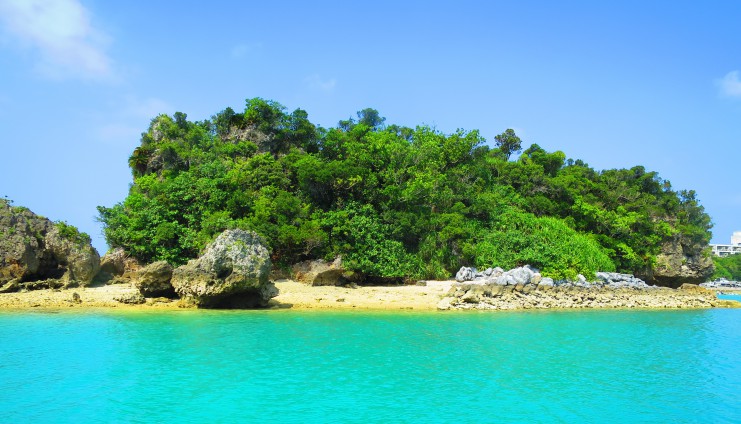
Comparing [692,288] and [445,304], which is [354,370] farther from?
[692,288]

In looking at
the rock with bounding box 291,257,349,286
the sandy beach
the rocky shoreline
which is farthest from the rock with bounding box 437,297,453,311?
the rock with bounding box 291,257,349,286

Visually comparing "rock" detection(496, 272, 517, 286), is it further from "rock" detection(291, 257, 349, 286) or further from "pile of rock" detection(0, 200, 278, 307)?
"pile of rock" detection(0, 200, 278, 307)

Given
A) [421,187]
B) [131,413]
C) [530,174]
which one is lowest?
[131,413]

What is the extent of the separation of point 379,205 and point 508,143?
27576 mm

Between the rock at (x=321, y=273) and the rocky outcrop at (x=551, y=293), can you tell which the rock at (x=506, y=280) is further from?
the rock at (x=321, y=273)

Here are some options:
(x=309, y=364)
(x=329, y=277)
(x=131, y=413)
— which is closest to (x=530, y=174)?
(x=329, y=277)

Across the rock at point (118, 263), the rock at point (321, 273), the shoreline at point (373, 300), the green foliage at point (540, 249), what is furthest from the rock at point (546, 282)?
the rock at point (118, 263)

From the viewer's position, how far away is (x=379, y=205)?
3288 cm

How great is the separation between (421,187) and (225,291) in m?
14.8

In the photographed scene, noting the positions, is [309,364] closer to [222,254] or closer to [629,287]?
[222,254]

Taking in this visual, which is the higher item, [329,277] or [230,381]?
[329,277]

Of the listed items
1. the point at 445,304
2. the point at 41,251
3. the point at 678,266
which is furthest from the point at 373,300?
the point at 678,266

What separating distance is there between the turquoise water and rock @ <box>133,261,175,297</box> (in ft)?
8.49

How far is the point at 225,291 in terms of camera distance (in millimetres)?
22594
